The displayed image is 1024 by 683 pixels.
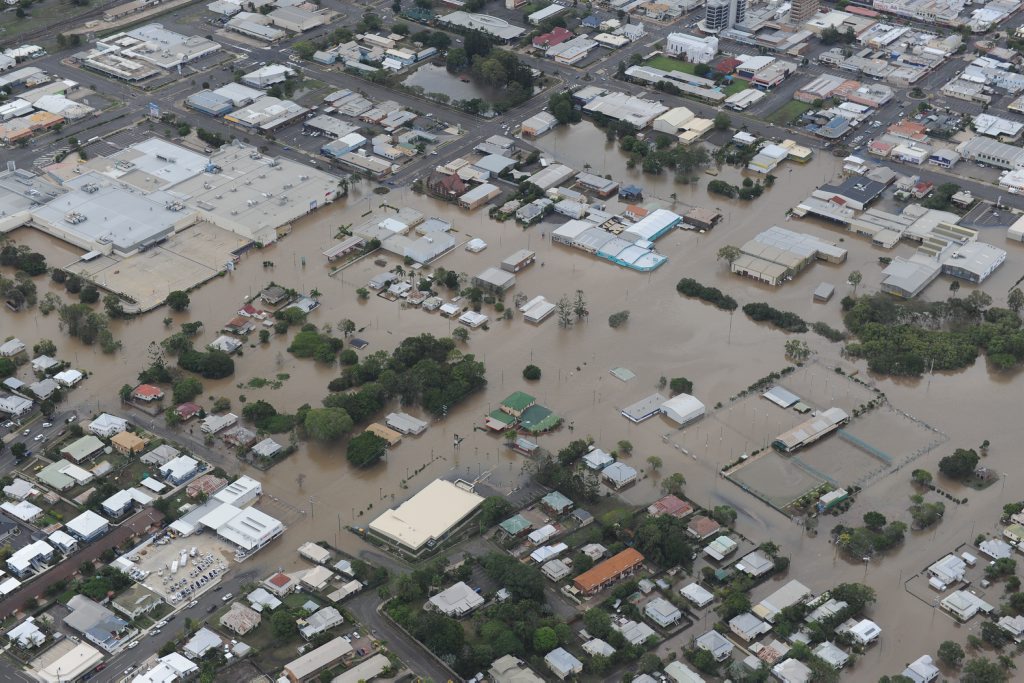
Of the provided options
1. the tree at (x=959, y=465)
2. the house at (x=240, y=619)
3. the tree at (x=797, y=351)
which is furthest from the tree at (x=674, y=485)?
the house at (x=240, y=619)

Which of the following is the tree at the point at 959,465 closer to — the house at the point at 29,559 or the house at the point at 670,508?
the house at the point at 670,508

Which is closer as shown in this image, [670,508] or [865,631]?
[865,631]

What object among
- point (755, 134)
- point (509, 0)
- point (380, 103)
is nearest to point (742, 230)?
point (755, 134)

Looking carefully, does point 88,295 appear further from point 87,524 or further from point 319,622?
point 319,622

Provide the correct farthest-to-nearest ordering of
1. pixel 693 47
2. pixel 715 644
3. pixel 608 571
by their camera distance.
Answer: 1. pixel 693 47
2. pixel 608 571
3. pixel 715 644

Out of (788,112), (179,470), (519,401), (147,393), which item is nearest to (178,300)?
(147,393)

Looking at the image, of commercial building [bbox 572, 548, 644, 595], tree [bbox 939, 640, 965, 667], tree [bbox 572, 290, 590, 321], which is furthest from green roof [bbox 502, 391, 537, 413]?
tree [bbox 939, 640, 965, 667]
